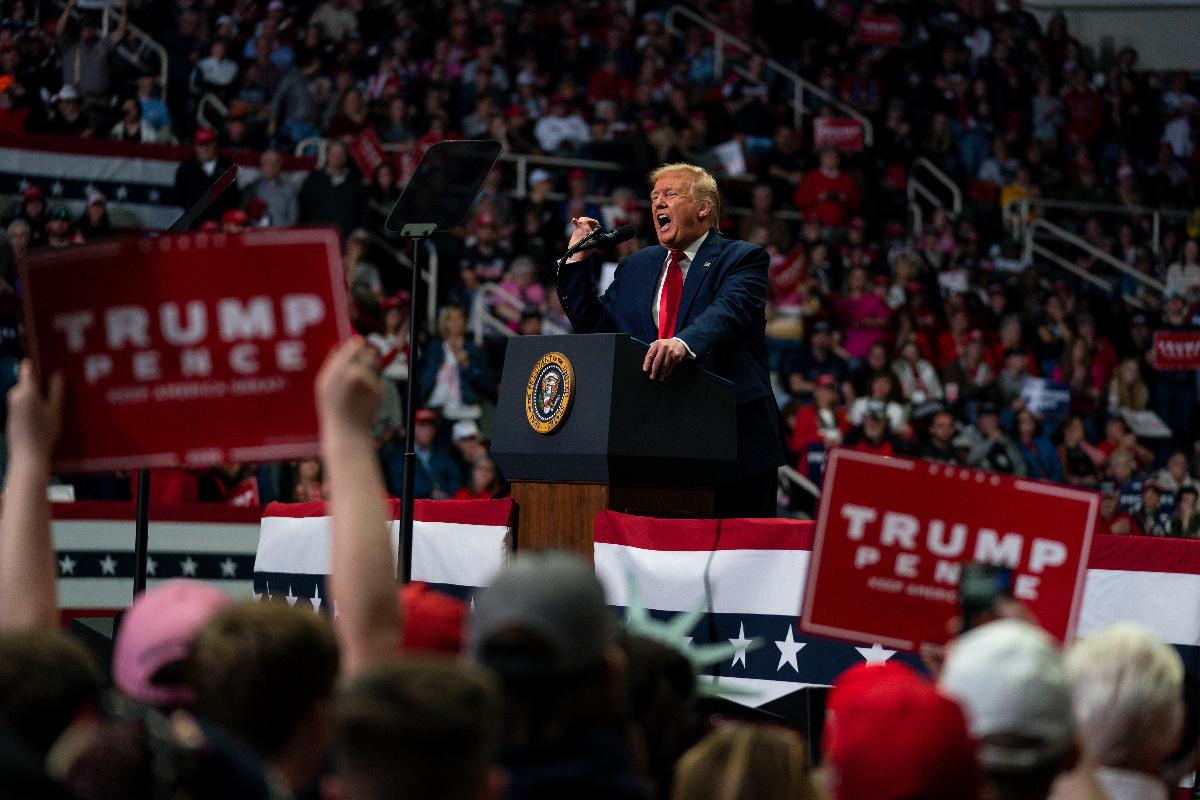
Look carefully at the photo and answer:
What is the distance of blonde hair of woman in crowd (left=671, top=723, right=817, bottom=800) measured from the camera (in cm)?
220

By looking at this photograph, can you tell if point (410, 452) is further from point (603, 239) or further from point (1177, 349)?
point (1177, 349)

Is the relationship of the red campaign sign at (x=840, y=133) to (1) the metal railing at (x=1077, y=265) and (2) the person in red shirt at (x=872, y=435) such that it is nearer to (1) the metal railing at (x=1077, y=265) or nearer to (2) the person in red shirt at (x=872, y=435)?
(1) the metal railing at (x=1077, y=265)

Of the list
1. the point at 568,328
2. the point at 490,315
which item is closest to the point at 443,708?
the point at 568,328

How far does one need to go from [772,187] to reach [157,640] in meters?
14.6

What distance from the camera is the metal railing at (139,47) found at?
1473 cm

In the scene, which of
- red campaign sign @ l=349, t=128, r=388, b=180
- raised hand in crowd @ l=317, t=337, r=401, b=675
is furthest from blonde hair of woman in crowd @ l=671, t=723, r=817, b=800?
red campaign sign @ l=349, t=128, r=388, b=180

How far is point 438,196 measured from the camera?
5812 millimetres

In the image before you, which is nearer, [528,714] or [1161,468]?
[528,714]

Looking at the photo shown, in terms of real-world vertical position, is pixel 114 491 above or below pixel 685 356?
below

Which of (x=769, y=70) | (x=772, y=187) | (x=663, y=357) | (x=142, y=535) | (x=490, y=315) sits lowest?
(x=142, y=535)

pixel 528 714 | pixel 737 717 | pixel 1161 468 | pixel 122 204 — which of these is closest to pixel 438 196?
pixel 737 717

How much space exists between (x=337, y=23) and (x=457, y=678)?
15214 mm

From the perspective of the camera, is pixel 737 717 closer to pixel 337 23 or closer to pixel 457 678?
pixel 457 678

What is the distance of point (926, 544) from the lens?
10.7 feet
